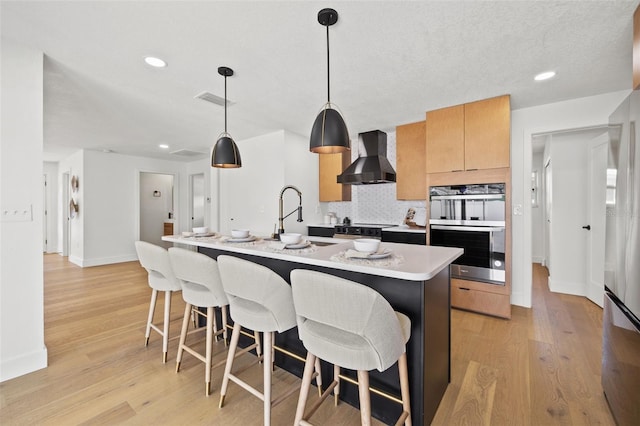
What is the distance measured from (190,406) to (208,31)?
96.5 inches

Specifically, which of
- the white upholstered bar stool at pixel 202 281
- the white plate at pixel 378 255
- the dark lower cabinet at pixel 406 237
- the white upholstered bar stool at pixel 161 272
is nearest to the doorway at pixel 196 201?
the white upholstered bar stool at pixel 161 272

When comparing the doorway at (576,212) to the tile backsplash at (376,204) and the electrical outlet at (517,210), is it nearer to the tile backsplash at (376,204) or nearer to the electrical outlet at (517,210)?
the electrical outlet at (517,210)

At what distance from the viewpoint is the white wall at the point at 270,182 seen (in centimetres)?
440

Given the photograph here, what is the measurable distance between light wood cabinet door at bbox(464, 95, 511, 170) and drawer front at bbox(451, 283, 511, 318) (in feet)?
4.61

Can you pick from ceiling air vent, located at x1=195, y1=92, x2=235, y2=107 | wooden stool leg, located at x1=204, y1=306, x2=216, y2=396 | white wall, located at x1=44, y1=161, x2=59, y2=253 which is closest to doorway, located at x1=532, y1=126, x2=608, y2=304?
ceiling air vent, located at x1=195, y1=92, x2=235, y2=107

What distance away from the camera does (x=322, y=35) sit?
1941 millimetres

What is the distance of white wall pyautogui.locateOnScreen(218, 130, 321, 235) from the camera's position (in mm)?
4398

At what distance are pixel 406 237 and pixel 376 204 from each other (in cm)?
116

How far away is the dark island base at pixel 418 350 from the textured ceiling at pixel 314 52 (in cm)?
163

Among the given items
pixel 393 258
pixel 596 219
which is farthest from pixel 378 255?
pixel 596 219

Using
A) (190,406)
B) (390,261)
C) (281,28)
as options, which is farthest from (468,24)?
(190,406)

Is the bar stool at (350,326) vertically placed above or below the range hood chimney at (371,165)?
below

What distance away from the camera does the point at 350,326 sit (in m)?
1.10

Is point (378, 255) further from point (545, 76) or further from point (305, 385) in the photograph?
point (545, 76)
